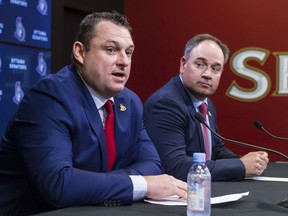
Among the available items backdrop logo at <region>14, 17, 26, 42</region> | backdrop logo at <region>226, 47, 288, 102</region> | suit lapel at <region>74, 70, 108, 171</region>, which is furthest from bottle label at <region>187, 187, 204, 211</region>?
backdrop logo at <region>226, 47, 288, 102</region>

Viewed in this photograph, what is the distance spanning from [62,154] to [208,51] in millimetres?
1385

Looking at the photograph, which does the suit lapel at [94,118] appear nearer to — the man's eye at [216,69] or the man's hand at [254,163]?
the man's hand at [254,163]

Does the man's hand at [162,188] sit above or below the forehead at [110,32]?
below

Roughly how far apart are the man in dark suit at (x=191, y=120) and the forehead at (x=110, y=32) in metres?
0.66

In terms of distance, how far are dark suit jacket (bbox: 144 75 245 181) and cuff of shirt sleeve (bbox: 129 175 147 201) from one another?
677 millimetres

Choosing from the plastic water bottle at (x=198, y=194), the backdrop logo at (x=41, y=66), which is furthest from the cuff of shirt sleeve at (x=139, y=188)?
the backdrop logo at (x=41, y=66)

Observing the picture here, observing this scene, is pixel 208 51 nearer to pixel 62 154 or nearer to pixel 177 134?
pixel 177 134

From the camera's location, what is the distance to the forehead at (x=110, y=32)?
196cm

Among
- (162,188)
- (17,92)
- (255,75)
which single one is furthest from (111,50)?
(255,75)

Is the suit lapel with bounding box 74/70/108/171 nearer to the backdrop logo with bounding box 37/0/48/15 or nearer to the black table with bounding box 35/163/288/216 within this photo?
the black table with bounding box 35/163/288/216

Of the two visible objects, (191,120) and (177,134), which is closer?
(177,134)

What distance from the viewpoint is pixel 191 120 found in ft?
8.62

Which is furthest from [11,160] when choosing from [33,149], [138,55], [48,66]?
[138,55]

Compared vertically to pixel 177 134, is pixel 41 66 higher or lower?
higher
